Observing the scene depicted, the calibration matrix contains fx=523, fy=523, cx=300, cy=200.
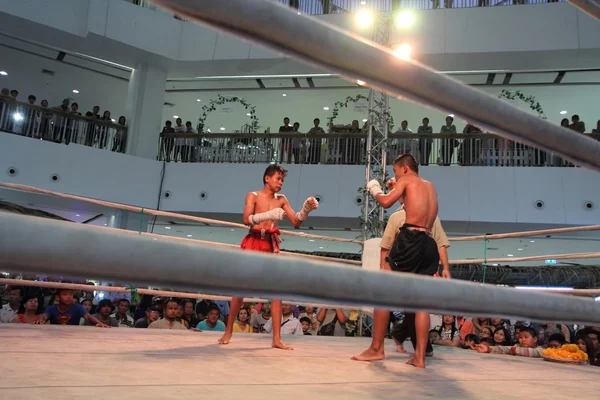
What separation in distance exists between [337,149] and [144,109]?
12.8 ft

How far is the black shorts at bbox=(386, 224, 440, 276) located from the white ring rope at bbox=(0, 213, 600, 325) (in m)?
2.21

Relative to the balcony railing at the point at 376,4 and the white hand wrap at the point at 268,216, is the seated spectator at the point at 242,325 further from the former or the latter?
the balcony railing at the point at 376,4

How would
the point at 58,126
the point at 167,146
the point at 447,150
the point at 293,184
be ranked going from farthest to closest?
the point at 167,146 → the point at 293,184 → the point at 58,126 → the point at 447,150

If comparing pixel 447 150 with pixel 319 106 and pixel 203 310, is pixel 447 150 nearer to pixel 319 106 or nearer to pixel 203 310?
pixel 319 106

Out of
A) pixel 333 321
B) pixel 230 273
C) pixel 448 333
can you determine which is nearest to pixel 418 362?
pixel 448 333

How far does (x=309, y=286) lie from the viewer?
424mm

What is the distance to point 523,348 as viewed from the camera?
3.80m

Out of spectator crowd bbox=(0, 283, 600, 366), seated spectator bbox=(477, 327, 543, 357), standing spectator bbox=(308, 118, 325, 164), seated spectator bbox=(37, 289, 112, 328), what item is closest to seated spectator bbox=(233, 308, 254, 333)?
spectator crowd bbox=(0, 283, 600, 366)

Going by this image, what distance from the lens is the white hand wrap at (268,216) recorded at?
2912 mm

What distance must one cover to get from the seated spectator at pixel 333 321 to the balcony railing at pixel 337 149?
409 cm

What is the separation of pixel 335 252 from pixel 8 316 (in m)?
10.1

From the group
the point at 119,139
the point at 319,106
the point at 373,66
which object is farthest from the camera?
the point at 319,106

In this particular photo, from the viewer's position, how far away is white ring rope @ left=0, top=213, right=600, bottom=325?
0.34 meters

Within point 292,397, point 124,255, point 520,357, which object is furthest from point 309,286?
point 520,357
